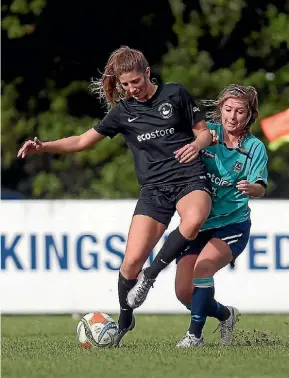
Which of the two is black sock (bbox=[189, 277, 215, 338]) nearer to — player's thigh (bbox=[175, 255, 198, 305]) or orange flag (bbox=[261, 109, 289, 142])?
player's thigh (bbox=[175, 255, 198, 305])

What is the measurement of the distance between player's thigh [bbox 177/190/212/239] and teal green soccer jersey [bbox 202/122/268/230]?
0.85ft

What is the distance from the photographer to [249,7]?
57.9 ft

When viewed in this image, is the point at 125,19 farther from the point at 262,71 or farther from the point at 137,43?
the point at 262,71

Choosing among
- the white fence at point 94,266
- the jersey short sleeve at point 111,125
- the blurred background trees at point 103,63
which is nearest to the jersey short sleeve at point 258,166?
the jersey short sleeve at point 111,125

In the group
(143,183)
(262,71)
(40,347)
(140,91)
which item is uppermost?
(262,71)

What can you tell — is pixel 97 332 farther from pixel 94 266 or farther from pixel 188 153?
pixel 94 266

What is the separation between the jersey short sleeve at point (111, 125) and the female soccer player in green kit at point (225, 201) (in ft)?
2.07

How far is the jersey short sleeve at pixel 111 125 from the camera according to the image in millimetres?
8086

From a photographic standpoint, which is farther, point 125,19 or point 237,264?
point 125,19

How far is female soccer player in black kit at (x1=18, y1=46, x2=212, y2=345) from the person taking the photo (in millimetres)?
7805

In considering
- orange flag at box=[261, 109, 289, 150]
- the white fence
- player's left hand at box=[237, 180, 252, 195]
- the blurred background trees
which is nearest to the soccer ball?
player's left hand at box=[237, 180, 252, 195]

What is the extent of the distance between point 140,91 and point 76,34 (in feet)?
34.5

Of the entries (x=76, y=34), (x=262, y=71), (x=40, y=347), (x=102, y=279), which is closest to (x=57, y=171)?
(x=76, y=34)

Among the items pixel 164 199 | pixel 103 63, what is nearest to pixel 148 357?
pixel 164 199
